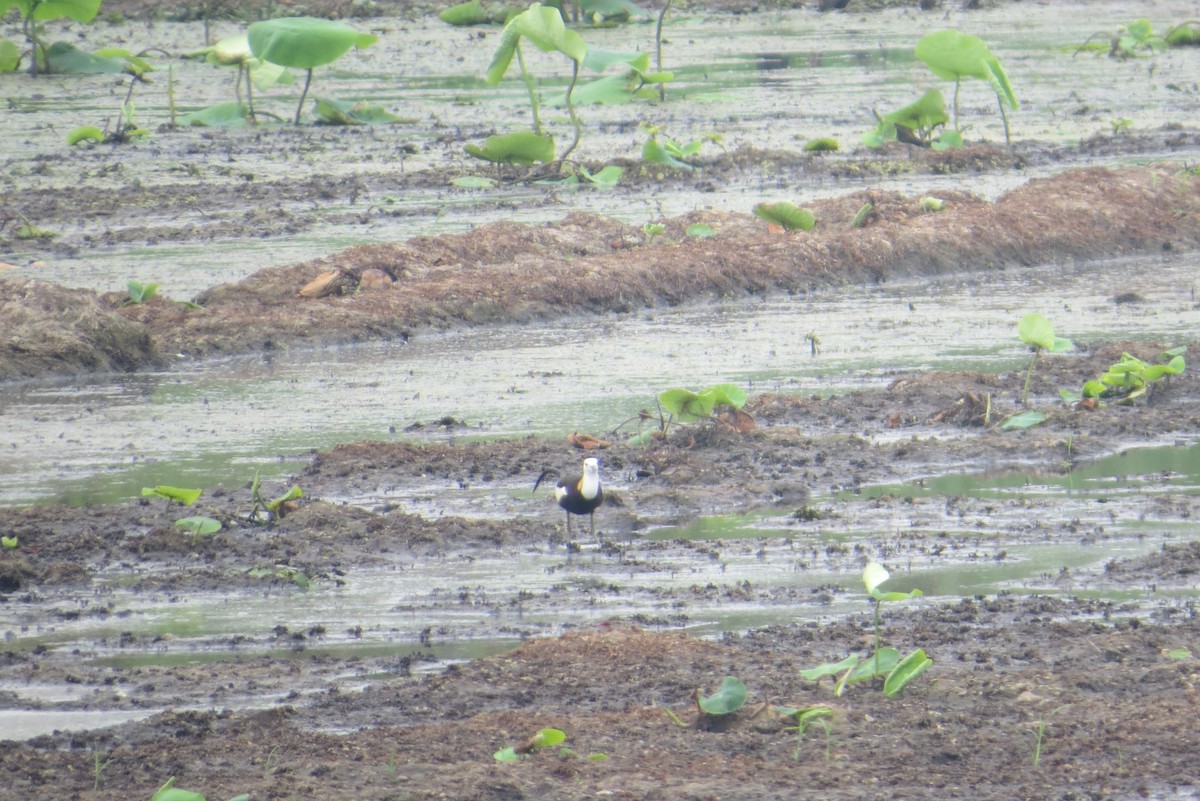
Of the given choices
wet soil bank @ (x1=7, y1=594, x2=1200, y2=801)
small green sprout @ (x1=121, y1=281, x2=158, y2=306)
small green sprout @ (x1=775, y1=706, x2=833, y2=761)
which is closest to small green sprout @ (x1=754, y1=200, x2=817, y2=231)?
small green sprout @ (x1=121, y1=281, x2=158, y2=306)

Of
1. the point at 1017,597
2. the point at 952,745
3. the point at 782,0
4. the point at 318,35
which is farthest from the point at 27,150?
the point at 782,0

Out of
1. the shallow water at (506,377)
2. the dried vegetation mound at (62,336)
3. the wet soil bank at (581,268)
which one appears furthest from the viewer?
the wet soil bank at (581,268)

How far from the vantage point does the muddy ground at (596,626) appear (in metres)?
4.49

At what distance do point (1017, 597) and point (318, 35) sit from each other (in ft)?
39.7

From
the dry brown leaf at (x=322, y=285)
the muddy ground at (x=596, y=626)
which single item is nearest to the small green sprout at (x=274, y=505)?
the muddy ground at (x=596, y=626)

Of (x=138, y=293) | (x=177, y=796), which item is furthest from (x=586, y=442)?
(x=177, y=796)

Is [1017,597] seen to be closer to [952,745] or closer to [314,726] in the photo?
[952,745]

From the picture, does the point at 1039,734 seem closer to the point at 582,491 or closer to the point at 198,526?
the point at 582,491

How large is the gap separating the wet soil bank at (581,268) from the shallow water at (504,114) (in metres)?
0.88

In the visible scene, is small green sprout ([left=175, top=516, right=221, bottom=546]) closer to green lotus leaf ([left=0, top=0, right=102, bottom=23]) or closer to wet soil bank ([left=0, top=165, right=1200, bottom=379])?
wet soil bank ([left=0, top=165, right=1200, bottom=379])

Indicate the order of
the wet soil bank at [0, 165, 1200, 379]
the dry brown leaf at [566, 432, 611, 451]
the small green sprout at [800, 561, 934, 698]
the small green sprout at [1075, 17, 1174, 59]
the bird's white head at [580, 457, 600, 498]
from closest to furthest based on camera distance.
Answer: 1. the small green sprout at [800, 561, 934, 698]
2. the bird's white head at [580, 457, 600, 498]
3. the dry brown leaf at [566, 432, 611, 451]
4. the wet soil bank at [0, 165, 1200, 379]
5. the small green sprout at [1075, 17, 1174, 59]

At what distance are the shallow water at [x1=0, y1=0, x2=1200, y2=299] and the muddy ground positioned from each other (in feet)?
6.28

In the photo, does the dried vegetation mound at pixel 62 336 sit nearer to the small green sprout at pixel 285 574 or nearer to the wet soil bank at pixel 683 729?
the small green sprout at pixel 285 574

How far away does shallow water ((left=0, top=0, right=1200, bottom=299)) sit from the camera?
13531mm
